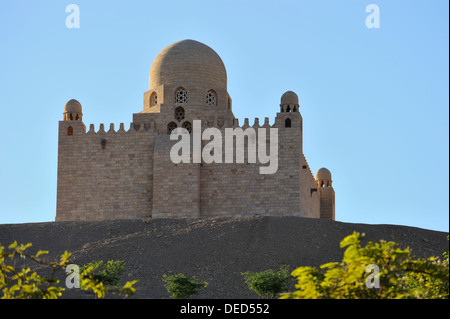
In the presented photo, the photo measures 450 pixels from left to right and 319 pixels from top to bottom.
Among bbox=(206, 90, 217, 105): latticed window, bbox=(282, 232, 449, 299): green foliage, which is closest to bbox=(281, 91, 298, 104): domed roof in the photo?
bbox=(206, 90, 217, 105): latticed window

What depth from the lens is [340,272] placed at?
10.1 m

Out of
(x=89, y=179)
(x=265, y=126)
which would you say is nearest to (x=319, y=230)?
(x=265, y=126)

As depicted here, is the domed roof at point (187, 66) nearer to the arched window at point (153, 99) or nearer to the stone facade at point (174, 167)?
the stone facade at point (174, 167)

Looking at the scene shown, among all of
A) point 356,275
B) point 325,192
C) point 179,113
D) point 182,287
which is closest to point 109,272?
point 182,287

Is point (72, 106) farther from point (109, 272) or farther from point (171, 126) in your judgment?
point (109, 272)

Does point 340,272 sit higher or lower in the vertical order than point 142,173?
lower

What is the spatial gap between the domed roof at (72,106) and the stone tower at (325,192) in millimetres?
14141

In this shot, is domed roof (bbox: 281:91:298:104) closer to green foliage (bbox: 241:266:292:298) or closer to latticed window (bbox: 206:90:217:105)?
latticed window (bbox: 206:90:217:105)

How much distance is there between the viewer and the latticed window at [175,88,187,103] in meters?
36.2

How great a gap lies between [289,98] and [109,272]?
13.2m

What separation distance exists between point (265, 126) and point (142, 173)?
214 inches

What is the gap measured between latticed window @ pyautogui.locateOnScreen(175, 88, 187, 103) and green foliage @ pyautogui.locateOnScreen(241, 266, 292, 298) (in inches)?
512

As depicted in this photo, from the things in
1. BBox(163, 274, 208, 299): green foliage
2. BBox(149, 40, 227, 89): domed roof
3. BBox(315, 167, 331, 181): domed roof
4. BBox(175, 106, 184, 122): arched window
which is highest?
BBox(149, 40, 227, 89): domed roof
